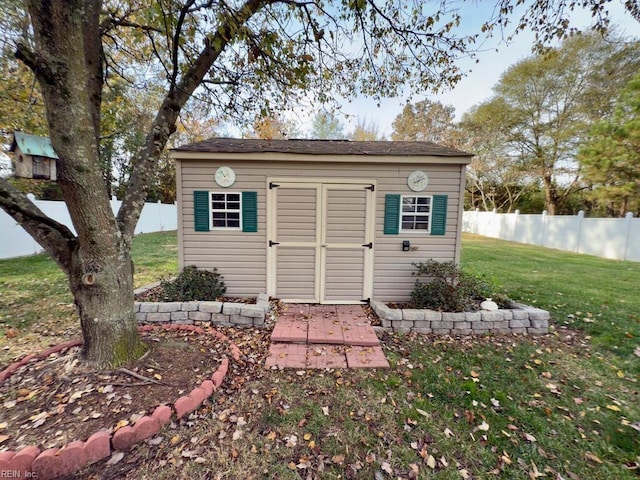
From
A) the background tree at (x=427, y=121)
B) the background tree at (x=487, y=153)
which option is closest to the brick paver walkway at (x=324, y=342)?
the background tree at (x=487, y=153)

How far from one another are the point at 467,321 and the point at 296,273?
9.19 ft

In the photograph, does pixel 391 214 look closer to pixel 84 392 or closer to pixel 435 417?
pixel 435 417

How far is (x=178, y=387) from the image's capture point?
2510 millimetres

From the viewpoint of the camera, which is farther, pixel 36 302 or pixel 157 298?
pixel 36 302

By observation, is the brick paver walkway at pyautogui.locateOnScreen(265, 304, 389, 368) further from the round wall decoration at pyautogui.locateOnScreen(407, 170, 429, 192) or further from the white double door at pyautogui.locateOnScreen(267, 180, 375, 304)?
the round wall decoration at pyautogui.locateOnScreen(407, 170, 429, 192)

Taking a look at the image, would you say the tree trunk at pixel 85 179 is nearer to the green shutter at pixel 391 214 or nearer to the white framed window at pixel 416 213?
the green shutter at pixel 391 214

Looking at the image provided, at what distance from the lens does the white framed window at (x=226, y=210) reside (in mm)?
4801

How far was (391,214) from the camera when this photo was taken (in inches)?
190

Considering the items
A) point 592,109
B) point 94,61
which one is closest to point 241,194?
point 94,61

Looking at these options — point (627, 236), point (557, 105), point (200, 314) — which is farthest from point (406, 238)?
point (557, 105)

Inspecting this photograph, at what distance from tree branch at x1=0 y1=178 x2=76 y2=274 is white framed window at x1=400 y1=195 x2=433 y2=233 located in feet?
14.6

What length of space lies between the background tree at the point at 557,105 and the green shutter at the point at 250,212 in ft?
59.1

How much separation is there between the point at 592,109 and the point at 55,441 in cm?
2425

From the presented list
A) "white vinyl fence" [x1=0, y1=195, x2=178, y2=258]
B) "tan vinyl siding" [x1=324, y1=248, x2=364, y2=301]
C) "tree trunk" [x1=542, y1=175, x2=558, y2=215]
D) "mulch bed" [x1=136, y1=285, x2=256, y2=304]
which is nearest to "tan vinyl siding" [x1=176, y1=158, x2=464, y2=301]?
"mulch bed" [x1=136, y1=285, x2=256, y2=304]
